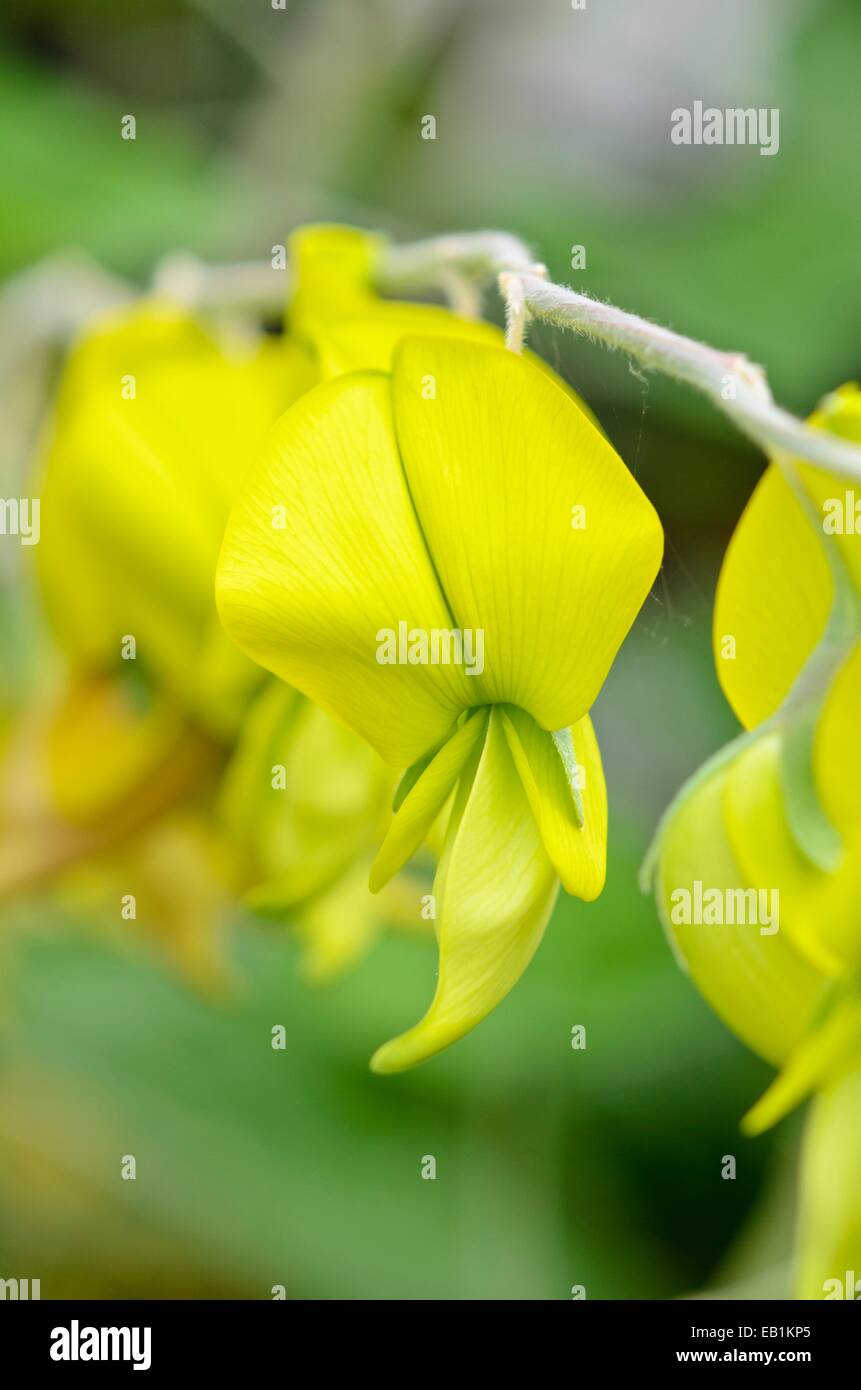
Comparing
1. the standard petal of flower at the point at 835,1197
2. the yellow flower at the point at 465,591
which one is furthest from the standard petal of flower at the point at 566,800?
the standard petal of flower at the point at 835,1197

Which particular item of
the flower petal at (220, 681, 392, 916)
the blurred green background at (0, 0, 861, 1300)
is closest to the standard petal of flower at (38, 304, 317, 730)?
the flower petal at (220, 681, 392, 916)

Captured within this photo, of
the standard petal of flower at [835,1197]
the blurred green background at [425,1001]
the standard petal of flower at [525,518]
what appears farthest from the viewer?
the blurred green background at [425,1001]

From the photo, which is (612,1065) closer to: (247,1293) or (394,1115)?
(394,1115)

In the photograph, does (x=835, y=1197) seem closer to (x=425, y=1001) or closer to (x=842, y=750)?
(x=842, y=750)

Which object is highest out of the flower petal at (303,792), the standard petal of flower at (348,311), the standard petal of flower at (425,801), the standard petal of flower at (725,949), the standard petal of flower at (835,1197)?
the standard petal of flower at (348,311)

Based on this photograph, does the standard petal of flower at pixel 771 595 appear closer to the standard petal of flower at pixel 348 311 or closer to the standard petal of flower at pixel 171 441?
the standard petal of flower at pixel 348 311

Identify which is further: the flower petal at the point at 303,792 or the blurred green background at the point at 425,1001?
the blurred green background at the point at 425,1001
